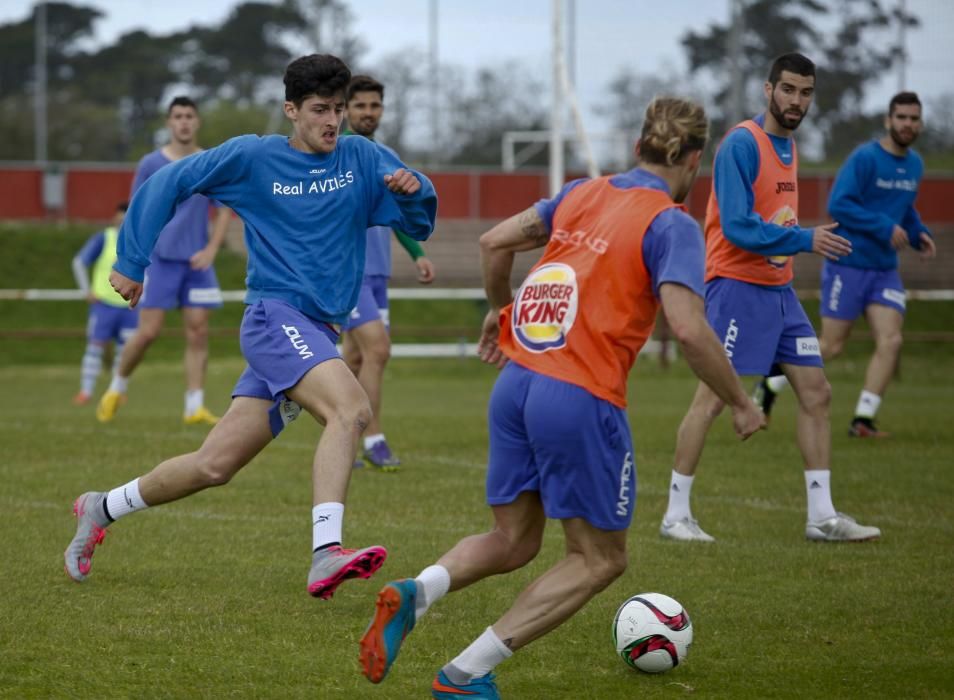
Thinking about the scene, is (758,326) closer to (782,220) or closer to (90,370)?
(782,220)

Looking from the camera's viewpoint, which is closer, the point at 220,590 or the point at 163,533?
the point at 220,590

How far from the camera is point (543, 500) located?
4.79 m

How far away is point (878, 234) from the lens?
10.8 meters

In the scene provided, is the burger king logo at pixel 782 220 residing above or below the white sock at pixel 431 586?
above

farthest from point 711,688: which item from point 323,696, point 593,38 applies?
point 593,38

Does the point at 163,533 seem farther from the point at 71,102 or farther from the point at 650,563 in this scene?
the point at 71,102

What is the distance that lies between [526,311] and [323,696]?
1.46 meters

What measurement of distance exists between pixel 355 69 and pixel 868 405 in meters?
38.2

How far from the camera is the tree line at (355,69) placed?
35.8m

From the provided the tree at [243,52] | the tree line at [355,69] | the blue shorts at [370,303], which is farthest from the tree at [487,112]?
the blue shorts at [370,303]

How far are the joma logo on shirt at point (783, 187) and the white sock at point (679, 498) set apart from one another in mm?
1624

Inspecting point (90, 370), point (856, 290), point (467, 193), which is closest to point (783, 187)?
point (856, 290)

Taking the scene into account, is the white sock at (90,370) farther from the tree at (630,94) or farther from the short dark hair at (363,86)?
the tree at (630,94)

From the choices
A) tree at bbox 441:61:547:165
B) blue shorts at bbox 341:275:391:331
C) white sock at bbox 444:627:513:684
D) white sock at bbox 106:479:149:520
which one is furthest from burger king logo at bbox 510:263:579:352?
tree at bbox 441:61:547:165
